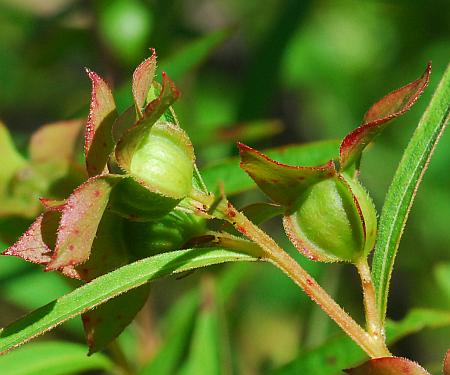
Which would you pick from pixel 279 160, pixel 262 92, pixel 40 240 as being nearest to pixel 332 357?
pixel 279 160

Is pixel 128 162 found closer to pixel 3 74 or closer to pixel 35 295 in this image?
Result: pixel 35 295

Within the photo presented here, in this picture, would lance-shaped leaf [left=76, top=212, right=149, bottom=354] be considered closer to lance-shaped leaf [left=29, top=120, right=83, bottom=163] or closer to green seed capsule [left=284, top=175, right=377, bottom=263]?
green seed capsule [left=284, top=175, right=377, bottom=263]

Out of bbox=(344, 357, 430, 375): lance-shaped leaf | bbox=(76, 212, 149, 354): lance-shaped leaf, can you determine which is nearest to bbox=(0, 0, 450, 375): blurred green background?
bbox=(76, 212, 149, 354): lance-shaped leaf

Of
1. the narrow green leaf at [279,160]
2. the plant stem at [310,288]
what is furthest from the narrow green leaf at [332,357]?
the plant stem at [310,288]

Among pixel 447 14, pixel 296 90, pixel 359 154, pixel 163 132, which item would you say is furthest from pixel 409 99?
pixel 296 90

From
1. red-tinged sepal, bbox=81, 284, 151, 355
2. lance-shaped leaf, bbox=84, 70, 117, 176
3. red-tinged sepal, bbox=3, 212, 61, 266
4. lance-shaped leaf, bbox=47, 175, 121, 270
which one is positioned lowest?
red-tinged sepal, bbox=81, 284, 151, 355

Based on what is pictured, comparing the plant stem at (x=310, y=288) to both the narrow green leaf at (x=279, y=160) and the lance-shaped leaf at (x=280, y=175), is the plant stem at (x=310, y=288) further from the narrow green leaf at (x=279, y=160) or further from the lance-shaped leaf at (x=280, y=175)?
the narrow green leaf at (x=279, y=160)

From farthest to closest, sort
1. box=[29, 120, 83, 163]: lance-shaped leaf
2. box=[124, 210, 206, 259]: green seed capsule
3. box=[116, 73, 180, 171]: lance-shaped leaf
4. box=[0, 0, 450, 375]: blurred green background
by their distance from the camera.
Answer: box=[0, 0, 450, 375]: blurred green background, box=[29, 120, 83, 163]: lance-shaped leaf, box=[124, 210, 206, 259]: green seed capsule, box=[116, 73, 180, 171]: lance-shaped leaf
